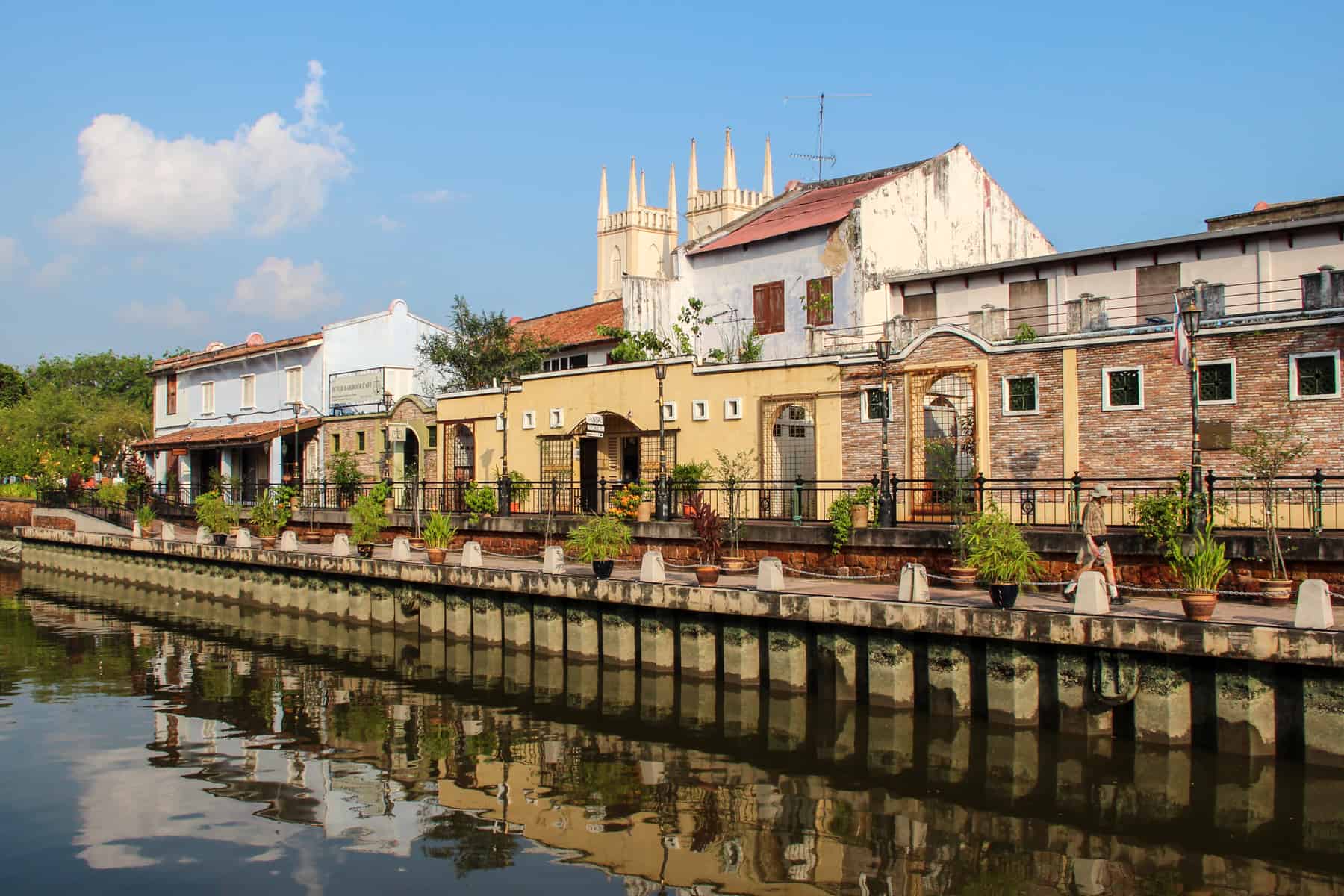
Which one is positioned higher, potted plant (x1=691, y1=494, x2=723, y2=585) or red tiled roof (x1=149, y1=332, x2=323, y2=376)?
red tiled roof (x1=149, y1=332, x2=323, y2=376)

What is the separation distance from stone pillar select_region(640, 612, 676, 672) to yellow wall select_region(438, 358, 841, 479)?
786 centimetres

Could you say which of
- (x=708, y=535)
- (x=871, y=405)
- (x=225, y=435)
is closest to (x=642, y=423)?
(x=871, y=405)

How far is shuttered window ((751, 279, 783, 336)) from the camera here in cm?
3369

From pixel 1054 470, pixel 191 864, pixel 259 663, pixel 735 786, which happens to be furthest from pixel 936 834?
pixel 259 663

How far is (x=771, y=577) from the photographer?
1870cm

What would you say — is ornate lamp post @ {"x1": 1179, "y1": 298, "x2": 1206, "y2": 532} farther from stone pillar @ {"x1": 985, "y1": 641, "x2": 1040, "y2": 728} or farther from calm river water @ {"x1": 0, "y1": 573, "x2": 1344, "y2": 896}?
calm river water @ {"x1": 0, "y1": 573, "x2": 1344, "y2": 896}

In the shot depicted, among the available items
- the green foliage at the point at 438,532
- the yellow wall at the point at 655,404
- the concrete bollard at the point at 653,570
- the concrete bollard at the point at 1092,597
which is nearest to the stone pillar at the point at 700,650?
the concrete bollard at the point at 653,570

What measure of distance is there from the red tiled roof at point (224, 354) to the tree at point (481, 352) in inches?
241

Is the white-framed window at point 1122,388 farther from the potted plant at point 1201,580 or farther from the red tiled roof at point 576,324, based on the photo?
the red tiled roof at point 576,324

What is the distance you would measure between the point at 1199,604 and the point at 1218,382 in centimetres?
892

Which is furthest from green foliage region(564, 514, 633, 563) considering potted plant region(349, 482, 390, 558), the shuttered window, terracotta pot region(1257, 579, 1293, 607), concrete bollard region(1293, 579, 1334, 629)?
the shuttered window

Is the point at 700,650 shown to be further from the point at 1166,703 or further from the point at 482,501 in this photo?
the point at 482,501

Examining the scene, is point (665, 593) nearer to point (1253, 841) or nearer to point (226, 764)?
point (226, 764)

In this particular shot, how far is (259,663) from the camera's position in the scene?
945 inches
